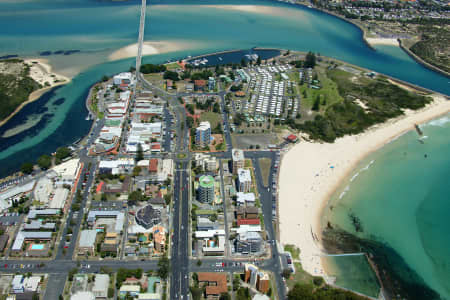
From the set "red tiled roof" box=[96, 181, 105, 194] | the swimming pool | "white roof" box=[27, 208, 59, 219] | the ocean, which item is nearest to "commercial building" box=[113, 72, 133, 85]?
the ocean

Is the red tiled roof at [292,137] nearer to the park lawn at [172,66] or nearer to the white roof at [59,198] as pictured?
the white roof at [59,198]

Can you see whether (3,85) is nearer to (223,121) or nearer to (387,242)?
(223,121)

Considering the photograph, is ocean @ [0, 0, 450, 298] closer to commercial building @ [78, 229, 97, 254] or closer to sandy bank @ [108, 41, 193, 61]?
sandy bank @ [108, 41, 193, 61]

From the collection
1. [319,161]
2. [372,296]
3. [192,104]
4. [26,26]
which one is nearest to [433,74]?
[319,161]

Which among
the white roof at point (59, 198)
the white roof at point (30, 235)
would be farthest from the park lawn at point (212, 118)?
the white roof at point (30, 235)

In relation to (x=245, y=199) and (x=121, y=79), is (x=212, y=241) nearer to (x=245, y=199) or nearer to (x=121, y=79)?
(x=245, y=199)

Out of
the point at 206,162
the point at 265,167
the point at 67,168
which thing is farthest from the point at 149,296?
the point at 265,167

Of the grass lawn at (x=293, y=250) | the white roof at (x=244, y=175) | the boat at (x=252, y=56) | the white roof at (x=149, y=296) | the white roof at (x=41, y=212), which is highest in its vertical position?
the boat at (x=252, y=56)

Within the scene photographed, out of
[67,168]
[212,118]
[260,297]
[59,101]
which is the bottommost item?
[260,297]
